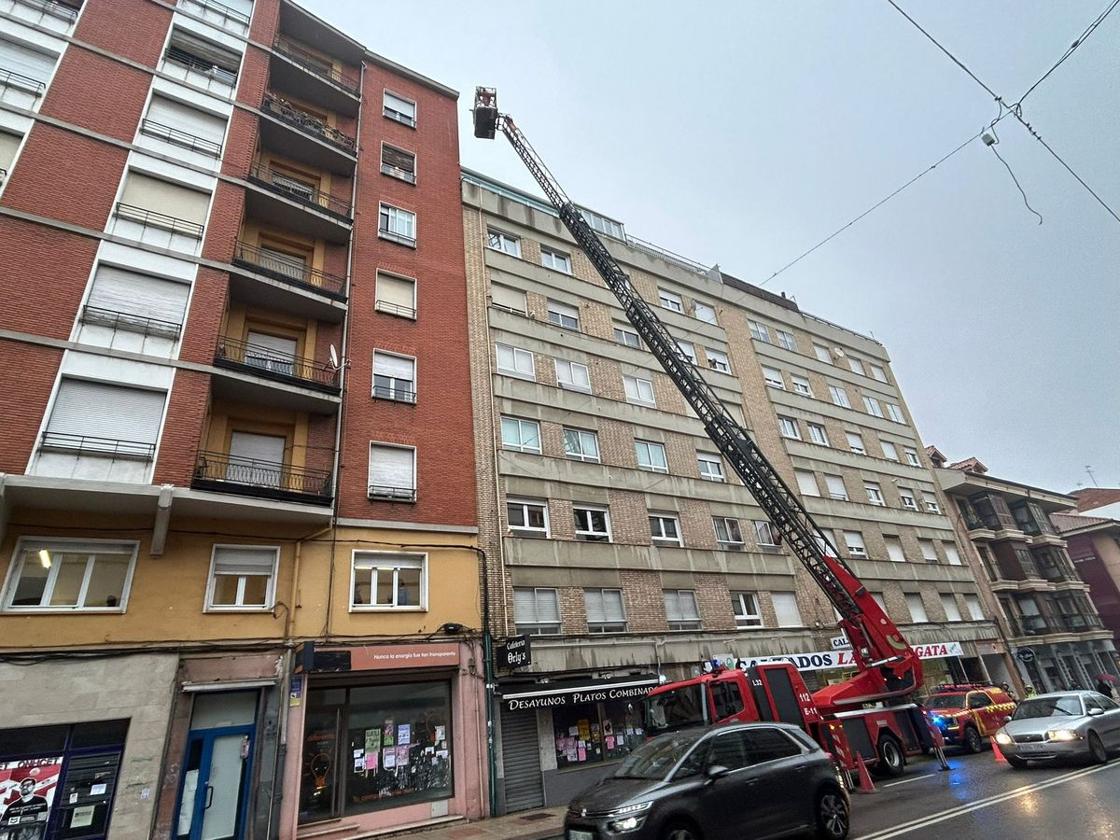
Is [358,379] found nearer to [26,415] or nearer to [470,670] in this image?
[26,415]

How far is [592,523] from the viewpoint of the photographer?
18312 mm

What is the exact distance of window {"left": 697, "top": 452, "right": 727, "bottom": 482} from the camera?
22.2m

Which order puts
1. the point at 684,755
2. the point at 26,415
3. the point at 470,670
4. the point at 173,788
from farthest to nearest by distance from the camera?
the point at 470,670, the point at 26,415, the point at 173,788, the point at 684,755

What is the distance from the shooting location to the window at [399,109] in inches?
863

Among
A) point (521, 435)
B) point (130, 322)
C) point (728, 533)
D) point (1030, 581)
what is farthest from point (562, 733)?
point (1030, 581)

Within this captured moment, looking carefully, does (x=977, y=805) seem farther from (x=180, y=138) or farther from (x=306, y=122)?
(x=306, y=122)

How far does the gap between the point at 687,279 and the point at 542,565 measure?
17.7m

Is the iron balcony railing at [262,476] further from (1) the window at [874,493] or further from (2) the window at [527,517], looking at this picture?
(1) the window at [874,493]

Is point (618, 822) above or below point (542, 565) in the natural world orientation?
below

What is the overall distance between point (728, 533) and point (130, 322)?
62.4 feet

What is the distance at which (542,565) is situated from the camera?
53.8 ft

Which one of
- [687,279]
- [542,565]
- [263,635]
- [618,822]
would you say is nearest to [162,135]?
[263,635]

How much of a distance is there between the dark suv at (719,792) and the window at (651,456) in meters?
12.8

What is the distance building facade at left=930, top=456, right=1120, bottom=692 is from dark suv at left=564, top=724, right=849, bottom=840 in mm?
28363
